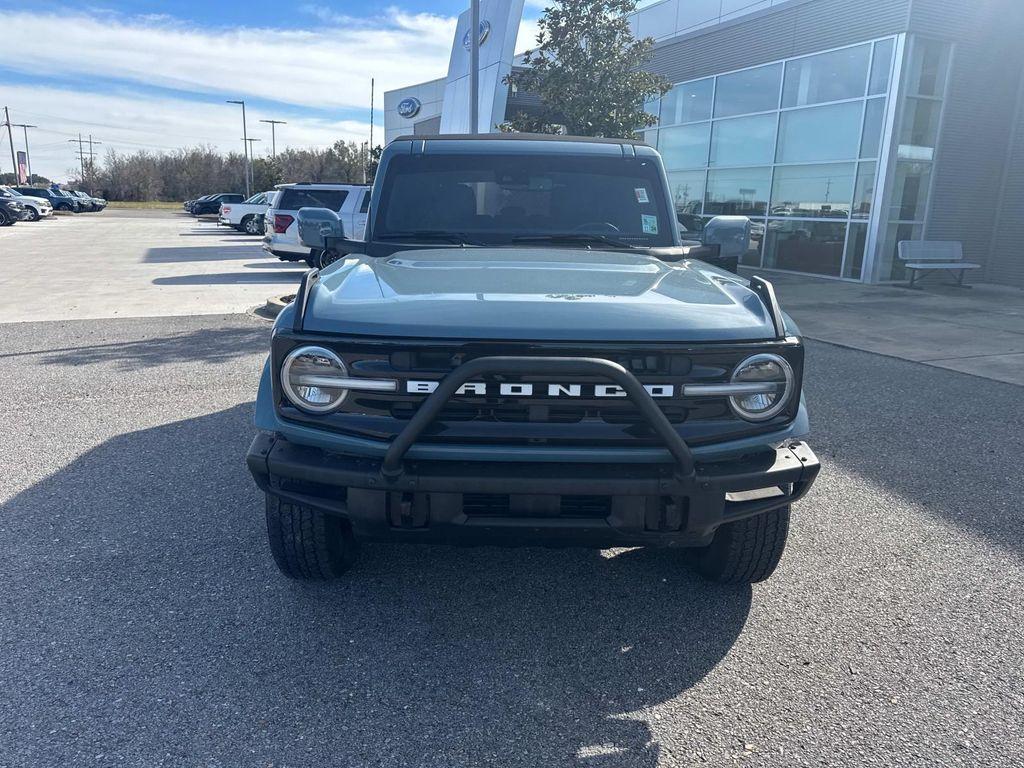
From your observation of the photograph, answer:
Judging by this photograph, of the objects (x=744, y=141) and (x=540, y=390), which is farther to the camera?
(x=744, y=141)

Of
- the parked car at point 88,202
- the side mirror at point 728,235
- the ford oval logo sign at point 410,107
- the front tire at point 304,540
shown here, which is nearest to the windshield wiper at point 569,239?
the side mirror at point 728,235

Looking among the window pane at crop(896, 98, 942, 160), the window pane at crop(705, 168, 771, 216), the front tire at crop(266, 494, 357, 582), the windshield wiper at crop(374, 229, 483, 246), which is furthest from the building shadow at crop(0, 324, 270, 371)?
the window pane at crop(705, 168, 771, 216)

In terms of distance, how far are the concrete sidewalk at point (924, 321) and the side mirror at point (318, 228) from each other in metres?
6.39

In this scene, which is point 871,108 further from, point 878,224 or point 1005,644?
point 1005,644

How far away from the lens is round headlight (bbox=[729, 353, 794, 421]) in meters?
2.54

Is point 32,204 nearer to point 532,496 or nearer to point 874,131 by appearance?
point 874,131

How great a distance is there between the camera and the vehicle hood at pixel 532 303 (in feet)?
8.00

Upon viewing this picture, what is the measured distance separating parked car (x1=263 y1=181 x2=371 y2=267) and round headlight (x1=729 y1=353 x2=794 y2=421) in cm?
1307

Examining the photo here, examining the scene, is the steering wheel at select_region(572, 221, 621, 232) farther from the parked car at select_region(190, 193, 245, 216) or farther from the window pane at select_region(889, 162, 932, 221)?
the parked car at select_region(190, 193, 245, 216)

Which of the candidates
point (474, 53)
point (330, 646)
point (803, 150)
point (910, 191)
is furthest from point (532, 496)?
point (803, 150)

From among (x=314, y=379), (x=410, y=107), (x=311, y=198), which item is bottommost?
(x=314, y=379)

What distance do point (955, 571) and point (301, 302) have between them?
10.0ft

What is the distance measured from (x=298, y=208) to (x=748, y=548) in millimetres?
14769

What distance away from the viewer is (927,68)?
14.2 m
